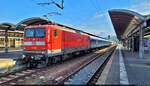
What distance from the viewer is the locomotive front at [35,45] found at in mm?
8742

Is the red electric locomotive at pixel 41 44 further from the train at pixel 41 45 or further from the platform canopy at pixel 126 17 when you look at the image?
the platform canopy at pixel 126 17

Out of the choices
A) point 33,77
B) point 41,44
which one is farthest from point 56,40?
point 33,77

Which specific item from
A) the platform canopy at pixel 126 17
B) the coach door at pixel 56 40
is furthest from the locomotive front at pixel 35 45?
the platform canopy at pixel 126 17

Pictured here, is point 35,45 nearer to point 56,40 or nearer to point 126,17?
point 56,40

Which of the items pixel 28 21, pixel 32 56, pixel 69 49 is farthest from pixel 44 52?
pixel 28 21

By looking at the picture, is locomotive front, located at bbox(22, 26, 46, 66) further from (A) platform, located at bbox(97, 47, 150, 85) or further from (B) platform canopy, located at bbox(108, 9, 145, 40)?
(B) platform canopy, located at bbox(108, 9, 145, 40)

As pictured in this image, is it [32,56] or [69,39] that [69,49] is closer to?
[69,39]

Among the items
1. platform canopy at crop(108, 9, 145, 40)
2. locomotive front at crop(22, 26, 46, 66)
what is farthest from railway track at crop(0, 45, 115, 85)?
platform canopy at crop(108, 9, 145, 40)

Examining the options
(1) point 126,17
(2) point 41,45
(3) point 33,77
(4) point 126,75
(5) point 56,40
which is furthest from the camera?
(1) point 126,17

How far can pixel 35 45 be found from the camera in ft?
29.8

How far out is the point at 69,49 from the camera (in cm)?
1232

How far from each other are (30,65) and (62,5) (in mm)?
6111

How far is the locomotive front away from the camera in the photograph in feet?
28.7

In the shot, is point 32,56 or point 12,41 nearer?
point 32,56
